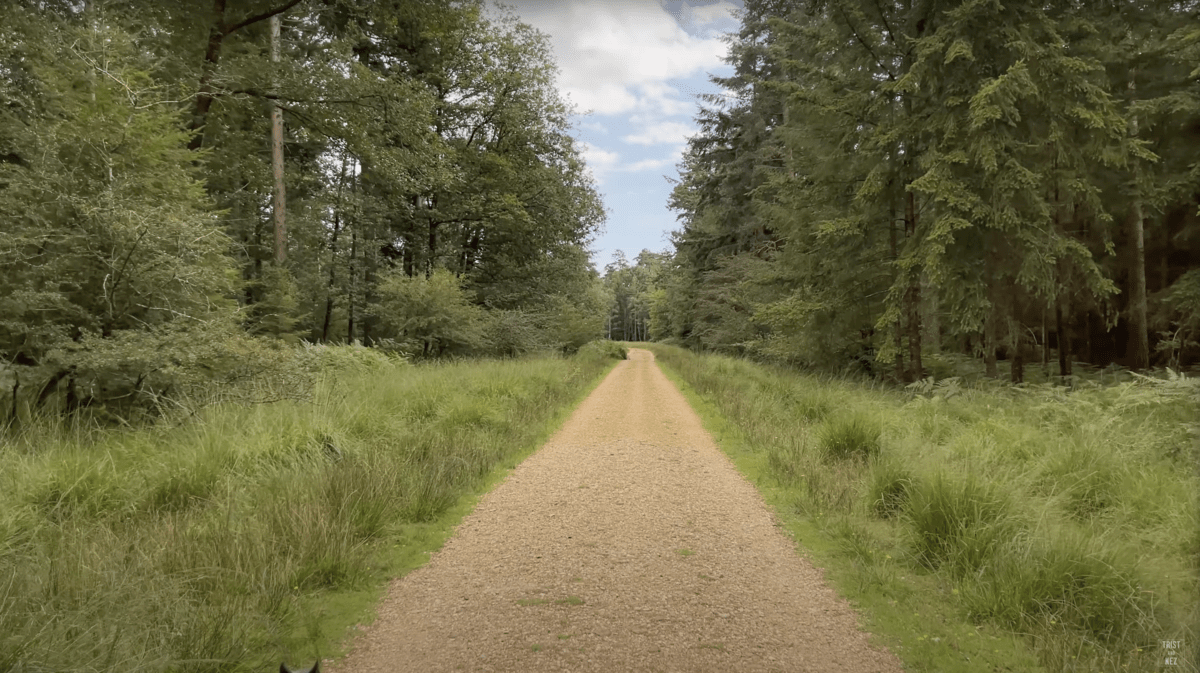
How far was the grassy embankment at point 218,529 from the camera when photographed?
2330mm

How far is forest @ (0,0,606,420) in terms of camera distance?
5.38m

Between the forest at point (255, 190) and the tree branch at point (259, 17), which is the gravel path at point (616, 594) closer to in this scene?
the forest at point (255, 190)

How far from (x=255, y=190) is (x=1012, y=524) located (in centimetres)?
2008

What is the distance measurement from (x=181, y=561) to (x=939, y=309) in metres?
12.2

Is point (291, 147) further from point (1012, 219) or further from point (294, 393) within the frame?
point (1012, 219)

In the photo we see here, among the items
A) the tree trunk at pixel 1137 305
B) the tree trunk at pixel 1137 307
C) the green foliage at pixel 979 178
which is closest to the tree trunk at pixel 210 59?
the green foliage at pixel 979 178

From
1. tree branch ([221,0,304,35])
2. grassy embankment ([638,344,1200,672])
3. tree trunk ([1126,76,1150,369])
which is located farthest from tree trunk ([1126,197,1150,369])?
tree branch ([221,0,304,35])

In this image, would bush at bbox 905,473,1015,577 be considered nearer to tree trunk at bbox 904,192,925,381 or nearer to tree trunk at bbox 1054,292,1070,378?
tree trunk at bbox 904,192,925,381

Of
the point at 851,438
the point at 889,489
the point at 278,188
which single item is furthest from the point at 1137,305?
the point at 278,188

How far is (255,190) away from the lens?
16297 millimetres

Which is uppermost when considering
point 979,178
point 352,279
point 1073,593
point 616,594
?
point 979,178

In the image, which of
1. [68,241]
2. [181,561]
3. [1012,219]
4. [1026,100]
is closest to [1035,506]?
[181,561]

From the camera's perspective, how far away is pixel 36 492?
12.1 ft

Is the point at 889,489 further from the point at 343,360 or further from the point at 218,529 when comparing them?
the point at 343,360
